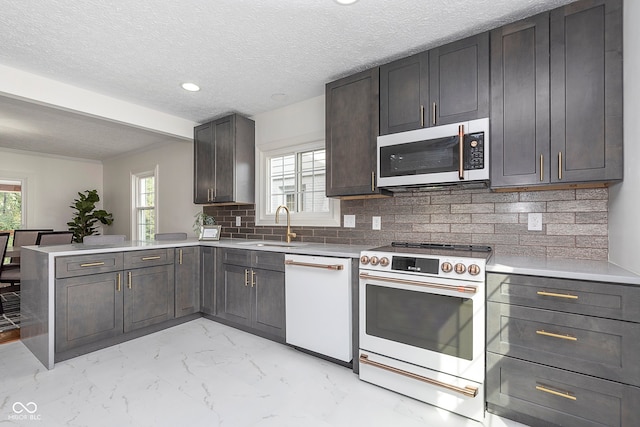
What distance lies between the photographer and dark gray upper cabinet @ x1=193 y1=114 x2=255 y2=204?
3686 millimetres

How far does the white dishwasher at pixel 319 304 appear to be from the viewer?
7.64 ft

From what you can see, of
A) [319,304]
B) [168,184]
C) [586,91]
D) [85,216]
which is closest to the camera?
[586,91]

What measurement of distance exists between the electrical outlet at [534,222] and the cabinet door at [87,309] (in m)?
3.45

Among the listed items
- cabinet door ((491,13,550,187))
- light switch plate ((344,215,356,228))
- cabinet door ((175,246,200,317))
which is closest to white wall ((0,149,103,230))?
cabinet door ((175,246,200,317))

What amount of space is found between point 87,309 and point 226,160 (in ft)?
6.64

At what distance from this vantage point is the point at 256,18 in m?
1.99

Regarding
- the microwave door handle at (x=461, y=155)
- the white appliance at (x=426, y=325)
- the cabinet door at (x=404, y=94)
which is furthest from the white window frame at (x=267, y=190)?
the microwave door handle at (x=461, y=155)

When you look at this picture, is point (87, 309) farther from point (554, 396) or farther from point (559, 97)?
point (559, 97)

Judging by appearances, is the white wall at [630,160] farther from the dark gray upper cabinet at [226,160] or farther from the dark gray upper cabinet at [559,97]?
the dark gray upper cabinet at [226,160]

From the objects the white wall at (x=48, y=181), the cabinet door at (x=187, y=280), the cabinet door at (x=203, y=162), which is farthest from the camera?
the white wall at (x=48, y=181)

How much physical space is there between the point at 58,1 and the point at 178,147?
120 inches

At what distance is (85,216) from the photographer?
6.18 metres

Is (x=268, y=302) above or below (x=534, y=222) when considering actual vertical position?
below

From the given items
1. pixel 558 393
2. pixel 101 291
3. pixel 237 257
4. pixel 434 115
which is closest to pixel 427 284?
pixel 558 393
